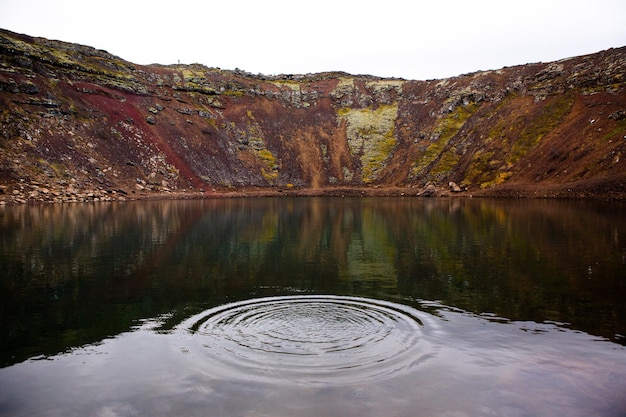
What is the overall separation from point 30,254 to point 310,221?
97.6 feet

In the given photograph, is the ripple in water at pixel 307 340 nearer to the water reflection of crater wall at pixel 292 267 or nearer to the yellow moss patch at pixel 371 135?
the water reflection of crater wall at pixel 292 267

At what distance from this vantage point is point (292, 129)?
13675cm

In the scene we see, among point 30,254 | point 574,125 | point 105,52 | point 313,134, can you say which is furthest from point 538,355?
point 105,52

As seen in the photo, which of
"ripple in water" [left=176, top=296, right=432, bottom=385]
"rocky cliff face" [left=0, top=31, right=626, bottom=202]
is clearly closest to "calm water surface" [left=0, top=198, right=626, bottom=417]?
"ripple in water" [left=176, top=296, right=432, bottom=385]

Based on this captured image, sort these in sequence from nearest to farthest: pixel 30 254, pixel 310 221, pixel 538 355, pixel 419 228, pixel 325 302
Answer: pixel 538 355
pixel 325 302
pixel 30 254
pixel 419 228
pixel 310 221

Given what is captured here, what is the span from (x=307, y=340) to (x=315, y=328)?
1.25 meters

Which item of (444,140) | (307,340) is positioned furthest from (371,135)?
(307,340)

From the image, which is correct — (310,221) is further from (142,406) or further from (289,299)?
(142,406)


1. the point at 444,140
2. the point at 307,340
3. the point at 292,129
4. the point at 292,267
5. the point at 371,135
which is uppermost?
the point at 292,129

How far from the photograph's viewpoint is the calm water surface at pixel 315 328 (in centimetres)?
1168

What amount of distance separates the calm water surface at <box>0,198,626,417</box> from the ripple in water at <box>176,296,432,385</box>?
71 millimetres

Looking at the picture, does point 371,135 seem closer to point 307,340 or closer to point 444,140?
point 444,140

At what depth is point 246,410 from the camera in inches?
435

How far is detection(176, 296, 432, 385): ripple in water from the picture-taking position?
13.2 meters
